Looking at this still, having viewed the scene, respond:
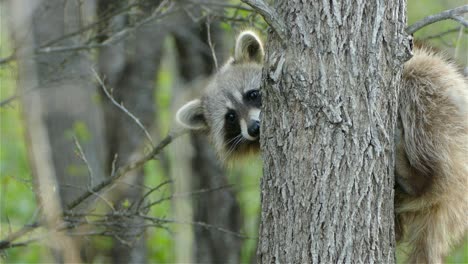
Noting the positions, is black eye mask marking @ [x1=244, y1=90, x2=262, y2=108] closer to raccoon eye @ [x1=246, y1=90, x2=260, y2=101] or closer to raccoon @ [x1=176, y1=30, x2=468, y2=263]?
raccoon eye @ [x1=246, y1=90, x2=260, y2=101]

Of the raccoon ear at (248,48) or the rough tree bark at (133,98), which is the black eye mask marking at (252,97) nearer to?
the raccoon ear at (248,48)

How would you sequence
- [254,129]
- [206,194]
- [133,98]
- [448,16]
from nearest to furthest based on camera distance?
1. [448,16]
2. [254,129]
3. [206,194]
4. [133,98]

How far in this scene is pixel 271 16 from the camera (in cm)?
388

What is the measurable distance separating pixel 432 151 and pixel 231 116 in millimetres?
2153

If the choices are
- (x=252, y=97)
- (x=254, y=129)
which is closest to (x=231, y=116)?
(x=252, y=97)

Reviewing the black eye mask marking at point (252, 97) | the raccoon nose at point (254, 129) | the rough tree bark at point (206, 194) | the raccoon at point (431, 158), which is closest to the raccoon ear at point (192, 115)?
the black eye mask marking at point (252, 97)

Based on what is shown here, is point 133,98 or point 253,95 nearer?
point 253,95

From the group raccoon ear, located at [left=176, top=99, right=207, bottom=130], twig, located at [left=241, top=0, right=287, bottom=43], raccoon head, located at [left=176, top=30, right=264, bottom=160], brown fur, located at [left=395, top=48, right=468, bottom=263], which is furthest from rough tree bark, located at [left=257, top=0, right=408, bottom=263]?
raccoon ear, located at [left=176, top=99, right=207, bottom=130]

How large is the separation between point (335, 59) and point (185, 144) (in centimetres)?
498

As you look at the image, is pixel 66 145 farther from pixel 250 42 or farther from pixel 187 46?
pixel 250 42

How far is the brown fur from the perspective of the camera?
4.57m

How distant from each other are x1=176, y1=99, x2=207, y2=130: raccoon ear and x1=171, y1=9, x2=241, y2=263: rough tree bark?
7.43ft

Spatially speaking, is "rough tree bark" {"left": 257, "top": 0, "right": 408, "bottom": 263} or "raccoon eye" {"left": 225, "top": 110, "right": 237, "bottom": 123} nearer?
"rough tree bark" {"left": 257, "top": 0, "right": 408, "bottom": 263}

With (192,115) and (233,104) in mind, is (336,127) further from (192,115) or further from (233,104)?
(192,115)
